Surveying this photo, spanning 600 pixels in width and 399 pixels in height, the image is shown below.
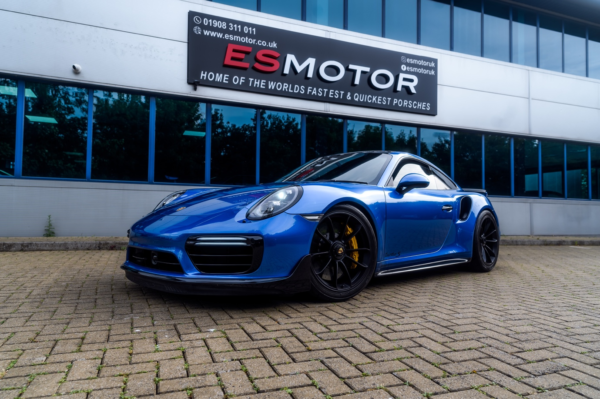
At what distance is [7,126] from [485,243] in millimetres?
8410

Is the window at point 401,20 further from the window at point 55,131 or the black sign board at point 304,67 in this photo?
the window at point 55,131

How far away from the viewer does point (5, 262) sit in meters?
5.30

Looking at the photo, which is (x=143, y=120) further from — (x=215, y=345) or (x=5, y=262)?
(x=215, y=345)

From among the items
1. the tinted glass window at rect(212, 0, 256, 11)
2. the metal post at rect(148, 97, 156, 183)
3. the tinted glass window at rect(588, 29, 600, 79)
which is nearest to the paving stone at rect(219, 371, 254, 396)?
the metal post at rect(148, 97, 156, 183)

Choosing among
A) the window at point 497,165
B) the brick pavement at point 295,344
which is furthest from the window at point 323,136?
the brick pavement at point 295,344

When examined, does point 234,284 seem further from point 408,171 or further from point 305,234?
point 408,171

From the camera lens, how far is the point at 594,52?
575 inches

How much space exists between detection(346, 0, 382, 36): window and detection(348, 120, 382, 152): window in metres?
2.50

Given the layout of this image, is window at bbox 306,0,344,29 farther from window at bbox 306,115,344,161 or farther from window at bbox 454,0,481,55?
window at bbox 454,0,481,55

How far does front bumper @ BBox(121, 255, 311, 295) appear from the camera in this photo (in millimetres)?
2834

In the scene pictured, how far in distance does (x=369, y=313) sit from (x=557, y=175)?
1316cm

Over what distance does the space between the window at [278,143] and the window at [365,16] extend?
3.10 meters

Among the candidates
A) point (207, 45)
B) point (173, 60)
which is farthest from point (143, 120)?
point (207, 45)

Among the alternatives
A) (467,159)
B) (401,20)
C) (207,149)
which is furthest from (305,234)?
(401,20)
